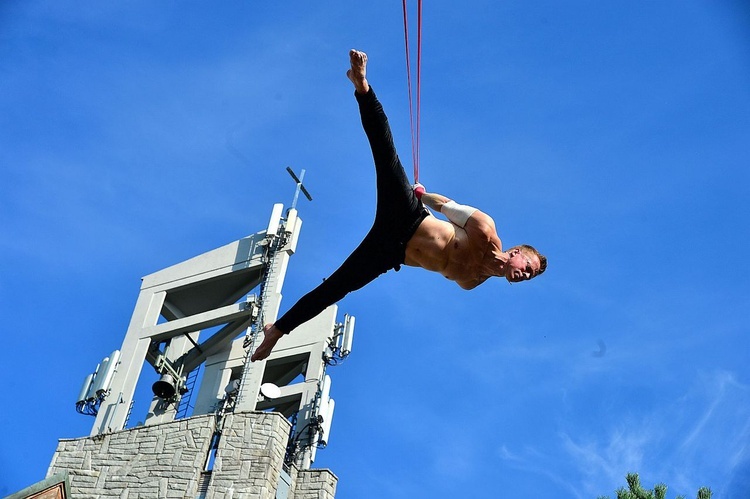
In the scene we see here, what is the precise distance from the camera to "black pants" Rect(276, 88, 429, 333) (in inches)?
238

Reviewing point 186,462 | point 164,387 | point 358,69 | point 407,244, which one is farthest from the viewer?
point 164,387

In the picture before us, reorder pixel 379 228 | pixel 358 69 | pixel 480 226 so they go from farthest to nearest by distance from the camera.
Result: pixel 379 228, pixel 480 226, pixel 358 69

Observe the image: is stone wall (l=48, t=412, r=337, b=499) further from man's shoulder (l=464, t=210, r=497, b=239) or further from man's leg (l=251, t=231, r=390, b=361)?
man's shoulder (l=464, t=210, r=497, b=239)

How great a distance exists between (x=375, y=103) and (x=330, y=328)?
13809 millimetres

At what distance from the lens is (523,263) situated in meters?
6.36

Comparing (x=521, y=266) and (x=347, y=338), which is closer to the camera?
(x=521, y=266)

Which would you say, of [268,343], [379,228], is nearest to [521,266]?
[379,228]

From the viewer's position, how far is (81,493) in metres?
15.7

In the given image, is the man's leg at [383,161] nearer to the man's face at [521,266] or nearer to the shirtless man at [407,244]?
the shirtless man at [407,244]

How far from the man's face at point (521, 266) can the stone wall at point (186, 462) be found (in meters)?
9.55

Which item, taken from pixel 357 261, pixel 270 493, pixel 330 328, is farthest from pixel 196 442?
pixel 357 261

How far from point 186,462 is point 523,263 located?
10672 millimetres

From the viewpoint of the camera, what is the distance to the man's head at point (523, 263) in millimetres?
6352

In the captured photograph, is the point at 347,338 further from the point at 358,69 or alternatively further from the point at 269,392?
the point at 358,69
